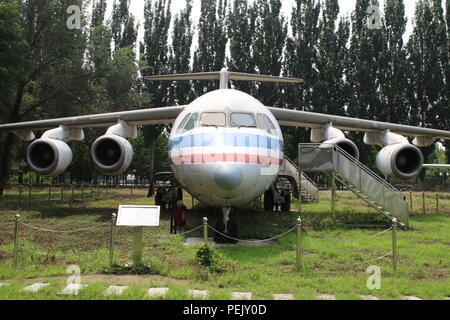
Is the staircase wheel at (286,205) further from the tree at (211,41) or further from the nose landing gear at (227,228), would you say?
the tree at (211,41)

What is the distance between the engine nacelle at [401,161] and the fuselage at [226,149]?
517 cm

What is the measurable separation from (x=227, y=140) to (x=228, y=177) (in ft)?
2.93

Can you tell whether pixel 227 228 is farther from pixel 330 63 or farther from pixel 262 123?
pixel 330 63

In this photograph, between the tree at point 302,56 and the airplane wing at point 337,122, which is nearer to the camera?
the airplane wing at point 337,122

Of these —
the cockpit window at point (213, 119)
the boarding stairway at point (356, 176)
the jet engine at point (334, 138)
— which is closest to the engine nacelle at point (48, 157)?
the cockpit window at point (213, 119)

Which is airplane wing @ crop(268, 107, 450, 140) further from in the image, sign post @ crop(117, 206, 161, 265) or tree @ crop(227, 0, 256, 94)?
tree @ crop(227, 0, 256, 94)

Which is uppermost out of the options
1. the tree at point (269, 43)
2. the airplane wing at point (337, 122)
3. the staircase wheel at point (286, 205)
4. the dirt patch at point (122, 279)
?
the tree at point (269, 43)

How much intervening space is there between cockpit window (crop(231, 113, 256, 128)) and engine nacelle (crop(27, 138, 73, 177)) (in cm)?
738

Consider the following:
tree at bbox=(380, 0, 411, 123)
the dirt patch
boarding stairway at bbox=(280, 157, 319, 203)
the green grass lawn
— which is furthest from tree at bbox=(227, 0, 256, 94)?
the dirt patch

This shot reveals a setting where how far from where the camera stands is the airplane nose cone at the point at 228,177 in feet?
22.2

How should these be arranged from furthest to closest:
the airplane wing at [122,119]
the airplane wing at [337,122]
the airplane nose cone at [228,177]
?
the airplane wing at [337,122] → the airplane wing at [122,119] → the airplane nose cone at [228,177]

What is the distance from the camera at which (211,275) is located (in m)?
5.98

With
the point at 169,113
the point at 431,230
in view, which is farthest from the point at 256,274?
the point at 169,113

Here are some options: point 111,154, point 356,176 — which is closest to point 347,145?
point 356,176
